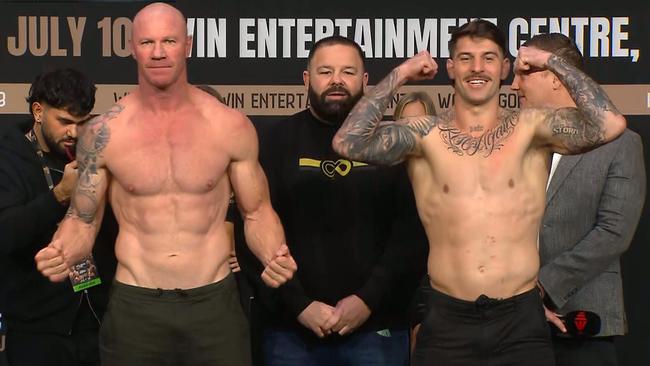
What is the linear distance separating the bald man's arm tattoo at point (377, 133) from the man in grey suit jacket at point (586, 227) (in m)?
0.64

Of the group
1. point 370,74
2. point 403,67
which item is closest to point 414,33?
point 370,74

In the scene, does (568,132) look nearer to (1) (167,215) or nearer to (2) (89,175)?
(1) (167,215)

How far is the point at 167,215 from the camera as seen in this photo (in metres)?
4.22

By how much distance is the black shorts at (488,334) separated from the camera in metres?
4.10

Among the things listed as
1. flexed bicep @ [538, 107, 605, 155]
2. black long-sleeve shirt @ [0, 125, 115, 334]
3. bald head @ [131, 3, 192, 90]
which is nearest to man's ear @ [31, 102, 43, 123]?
black long-sleeve shirt @ [0, 125, 115, 334]

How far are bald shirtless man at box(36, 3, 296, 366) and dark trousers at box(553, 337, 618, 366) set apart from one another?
1072mm

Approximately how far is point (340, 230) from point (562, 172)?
0.81 m

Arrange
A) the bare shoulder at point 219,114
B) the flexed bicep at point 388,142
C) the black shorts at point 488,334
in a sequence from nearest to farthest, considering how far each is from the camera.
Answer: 1. the black shorts at point 488,334
2. the flexed bicep at point 388,142
3. the bare shoulder at point 219,114

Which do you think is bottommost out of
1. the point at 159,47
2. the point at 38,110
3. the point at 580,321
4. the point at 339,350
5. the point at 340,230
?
the point at 339,350

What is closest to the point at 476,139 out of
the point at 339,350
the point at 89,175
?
the point at 339,350

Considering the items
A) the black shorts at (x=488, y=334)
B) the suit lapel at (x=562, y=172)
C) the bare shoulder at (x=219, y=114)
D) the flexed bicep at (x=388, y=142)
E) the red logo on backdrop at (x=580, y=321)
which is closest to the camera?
the black shorts at (x=488, y=334)

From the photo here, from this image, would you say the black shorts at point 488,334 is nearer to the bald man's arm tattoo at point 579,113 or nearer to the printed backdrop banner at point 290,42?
the bald man's arm tattoo at point 579,113

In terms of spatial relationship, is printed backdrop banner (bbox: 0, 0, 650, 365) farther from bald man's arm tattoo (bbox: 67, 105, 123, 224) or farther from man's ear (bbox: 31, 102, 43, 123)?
bald man's arm tattoo (bbox: 67, 105, 123, 224)

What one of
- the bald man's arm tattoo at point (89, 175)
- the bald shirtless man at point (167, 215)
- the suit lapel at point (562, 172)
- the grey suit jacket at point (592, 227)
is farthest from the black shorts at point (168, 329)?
the suit lapel at point (562, 172)
